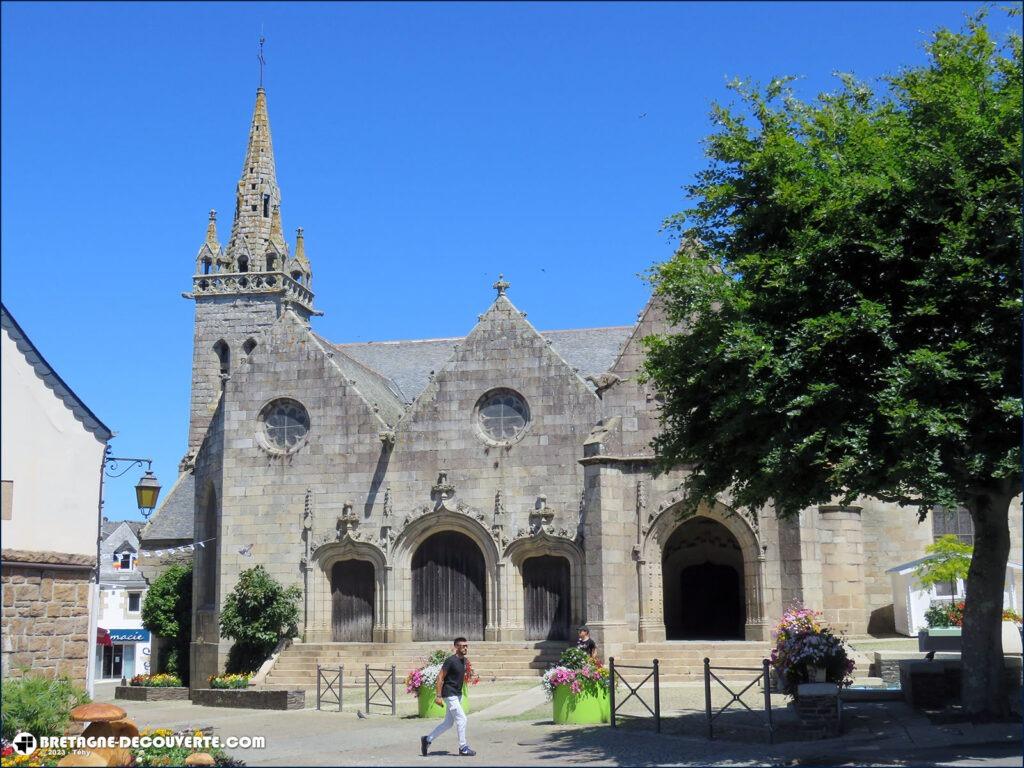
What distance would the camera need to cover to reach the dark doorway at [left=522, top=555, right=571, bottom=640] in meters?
27.4

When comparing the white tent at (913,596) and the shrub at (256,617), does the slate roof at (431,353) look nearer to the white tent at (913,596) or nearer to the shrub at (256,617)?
the shrub at (256,617)

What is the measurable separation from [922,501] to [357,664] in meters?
17.0

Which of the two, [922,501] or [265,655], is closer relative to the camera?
[922,501]

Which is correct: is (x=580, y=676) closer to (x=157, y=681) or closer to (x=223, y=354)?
(x=157, y=681)

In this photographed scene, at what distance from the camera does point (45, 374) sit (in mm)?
15539

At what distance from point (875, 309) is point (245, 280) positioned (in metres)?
38.6

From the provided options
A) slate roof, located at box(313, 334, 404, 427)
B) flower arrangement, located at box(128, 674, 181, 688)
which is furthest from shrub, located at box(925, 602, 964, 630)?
flower arrangement, located at box(128, 674, 181, 688)

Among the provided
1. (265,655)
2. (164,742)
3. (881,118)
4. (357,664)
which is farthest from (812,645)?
(265,655)

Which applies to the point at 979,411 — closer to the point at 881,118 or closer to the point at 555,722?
the point at 881,118

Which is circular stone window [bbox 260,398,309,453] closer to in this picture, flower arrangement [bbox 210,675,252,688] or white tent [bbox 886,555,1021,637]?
flower arrangement [bbox 210,675,252,688]

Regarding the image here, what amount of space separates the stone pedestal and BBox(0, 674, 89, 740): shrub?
9.19 metres

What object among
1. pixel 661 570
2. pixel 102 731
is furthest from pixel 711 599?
pixel 102 731

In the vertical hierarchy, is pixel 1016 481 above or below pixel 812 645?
above

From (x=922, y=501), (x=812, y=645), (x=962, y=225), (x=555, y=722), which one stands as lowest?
(x=555, y=722)
